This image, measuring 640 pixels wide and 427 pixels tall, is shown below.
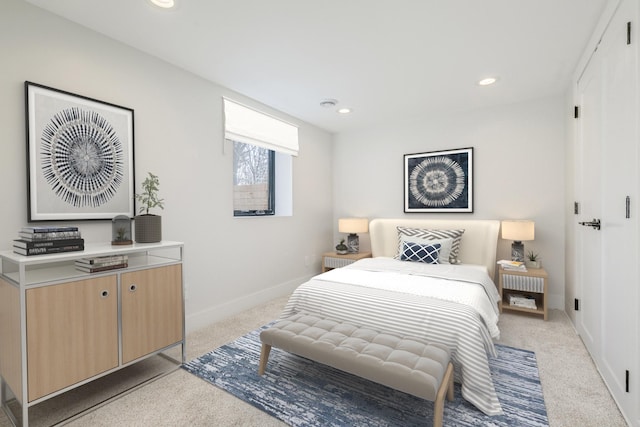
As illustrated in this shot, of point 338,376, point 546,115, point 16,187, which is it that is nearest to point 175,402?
point 338,376

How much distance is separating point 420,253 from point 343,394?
76.5 inches

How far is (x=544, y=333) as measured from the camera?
2764 millimetres

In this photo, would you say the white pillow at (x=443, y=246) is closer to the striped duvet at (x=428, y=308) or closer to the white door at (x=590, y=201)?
the striped duvet at (x=428, y=308)

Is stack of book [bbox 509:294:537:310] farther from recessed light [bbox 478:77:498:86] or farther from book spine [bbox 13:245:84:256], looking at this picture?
book spine [bbox 13:245:84:256]

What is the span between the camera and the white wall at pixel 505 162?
3.40 meters

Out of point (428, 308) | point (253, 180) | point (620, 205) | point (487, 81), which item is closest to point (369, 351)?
point (428, 308)

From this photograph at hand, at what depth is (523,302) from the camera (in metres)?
3.21

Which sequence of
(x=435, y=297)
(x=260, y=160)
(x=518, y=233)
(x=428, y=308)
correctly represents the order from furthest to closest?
(x=260, y=160)
(x=518, y=233)
(x=435, y=297)
(x=428, y=308)

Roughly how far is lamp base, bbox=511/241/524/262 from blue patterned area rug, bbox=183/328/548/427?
1.29m

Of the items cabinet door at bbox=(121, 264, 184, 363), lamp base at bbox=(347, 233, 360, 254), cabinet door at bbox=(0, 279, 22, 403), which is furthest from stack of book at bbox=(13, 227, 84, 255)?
lamp base at bbox=(347, 233, 360, 254)

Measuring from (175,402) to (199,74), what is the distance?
272cm

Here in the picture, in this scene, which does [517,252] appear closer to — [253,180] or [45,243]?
[253,180]

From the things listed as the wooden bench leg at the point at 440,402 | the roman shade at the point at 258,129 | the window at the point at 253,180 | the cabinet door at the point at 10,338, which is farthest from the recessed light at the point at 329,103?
the cabinet door at the point at 10,338

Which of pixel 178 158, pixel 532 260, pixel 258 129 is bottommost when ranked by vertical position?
pixel 532 260
